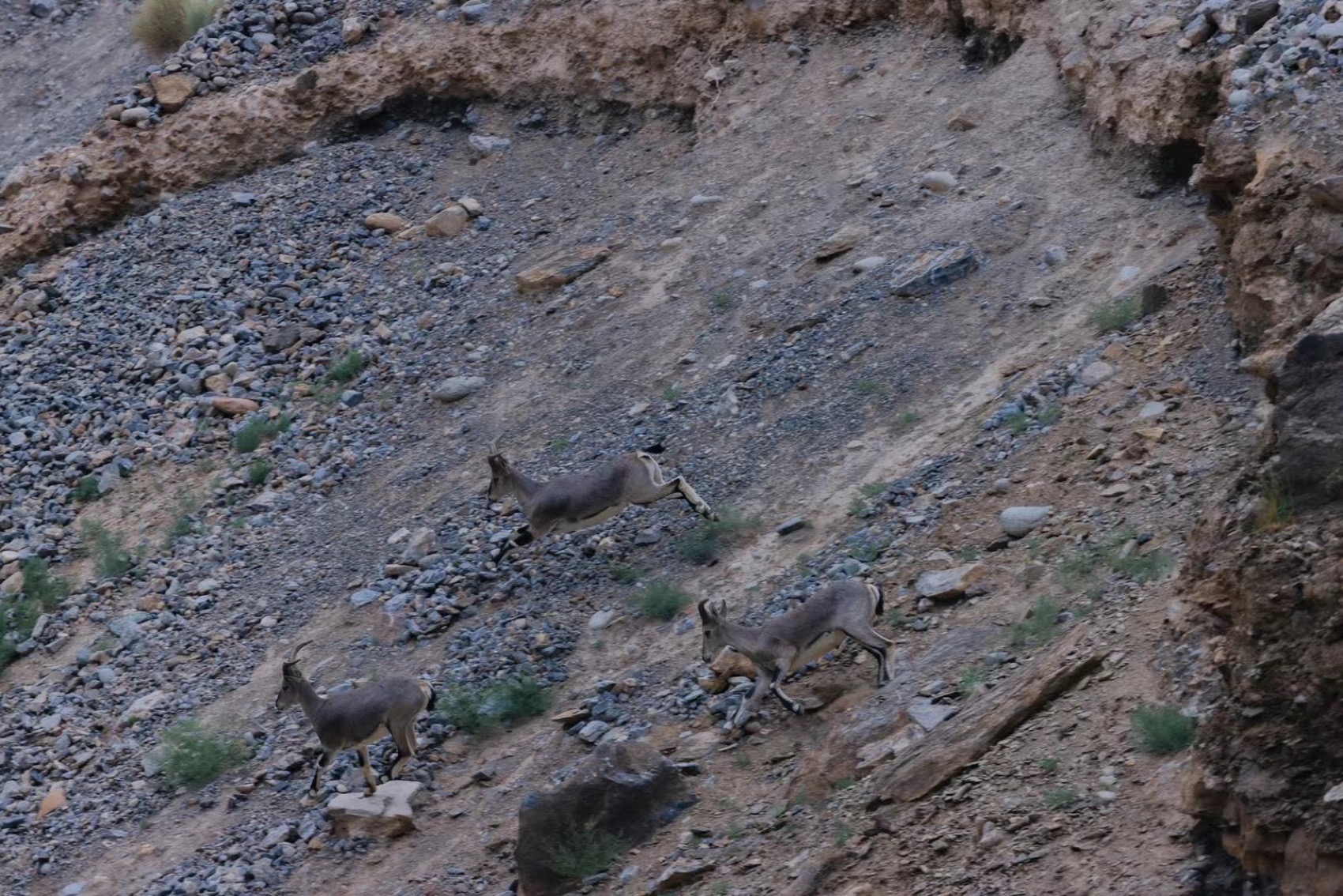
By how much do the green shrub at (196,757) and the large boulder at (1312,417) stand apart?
24.6ft

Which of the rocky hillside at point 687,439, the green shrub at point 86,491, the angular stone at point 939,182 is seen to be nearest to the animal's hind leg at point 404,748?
the rocky hillside at point 687,439

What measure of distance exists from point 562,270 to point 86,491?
15.3 ft

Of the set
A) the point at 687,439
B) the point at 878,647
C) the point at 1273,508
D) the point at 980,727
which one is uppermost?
the point at 1273,508

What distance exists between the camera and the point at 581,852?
8.41m

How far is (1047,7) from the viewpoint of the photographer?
14125 mm

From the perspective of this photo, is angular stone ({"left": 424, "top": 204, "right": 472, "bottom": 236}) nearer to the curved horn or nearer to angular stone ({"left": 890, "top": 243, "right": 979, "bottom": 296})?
angular stone ({"left": 890, "top": 243, "right": 979, "bottom": 296})

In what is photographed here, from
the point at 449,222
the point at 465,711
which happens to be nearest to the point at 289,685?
the point at 465,711

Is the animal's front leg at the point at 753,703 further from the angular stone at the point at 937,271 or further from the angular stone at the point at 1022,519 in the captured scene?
the angular stone at the point at 937,271

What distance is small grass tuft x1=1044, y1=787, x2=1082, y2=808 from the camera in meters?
6.21

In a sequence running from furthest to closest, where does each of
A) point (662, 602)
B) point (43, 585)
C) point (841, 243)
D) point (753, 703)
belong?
point (43, 585), point (841, 243), point (662, 602), point (753, 703)

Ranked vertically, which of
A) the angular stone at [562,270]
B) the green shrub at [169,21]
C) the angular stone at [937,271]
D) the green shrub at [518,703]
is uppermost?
the green shrub at [169,21]

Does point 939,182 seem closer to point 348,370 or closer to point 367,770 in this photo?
point 348,370

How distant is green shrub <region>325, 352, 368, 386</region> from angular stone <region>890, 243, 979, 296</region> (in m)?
5.15

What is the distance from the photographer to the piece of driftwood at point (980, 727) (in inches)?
273
